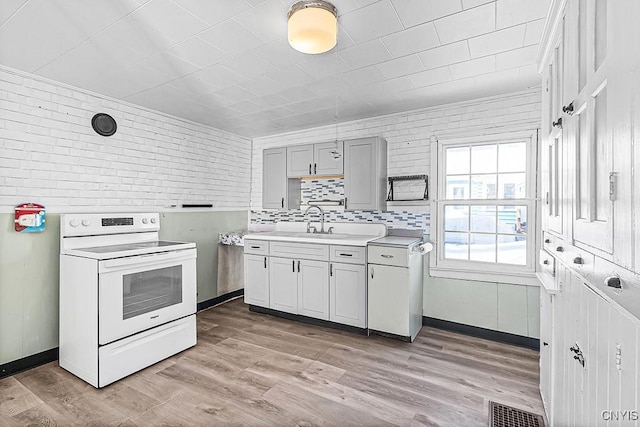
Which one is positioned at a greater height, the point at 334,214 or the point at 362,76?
the point at 362,76

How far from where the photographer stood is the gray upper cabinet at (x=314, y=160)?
3.87 meters

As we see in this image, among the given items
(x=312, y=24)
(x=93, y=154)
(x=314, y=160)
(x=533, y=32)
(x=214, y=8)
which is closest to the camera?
(x=312, y=24)

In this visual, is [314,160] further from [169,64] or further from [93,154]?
[93,154]

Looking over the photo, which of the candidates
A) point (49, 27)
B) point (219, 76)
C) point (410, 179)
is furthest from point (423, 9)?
point (49, 27)

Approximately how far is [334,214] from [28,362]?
10.9ft

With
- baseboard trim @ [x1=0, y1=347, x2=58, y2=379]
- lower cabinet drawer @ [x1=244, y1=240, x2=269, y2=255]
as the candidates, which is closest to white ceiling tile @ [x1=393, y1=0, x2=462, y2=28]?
lower cabinet drawer @ [x1=244, y1=240, x2=269, y2=255]

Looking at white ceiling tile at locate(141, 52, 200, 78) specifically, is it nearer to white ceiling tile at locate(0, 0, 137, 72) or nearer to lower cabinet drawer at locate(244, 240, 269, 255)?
white ceiling tile at locate(0, 0, 137, 72)

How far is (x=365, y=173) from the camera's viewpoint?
12.2 feet

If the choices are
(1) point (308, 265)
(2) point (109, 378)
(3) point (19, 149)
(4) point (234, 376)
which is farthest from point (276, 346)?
(3) point (19, 149)

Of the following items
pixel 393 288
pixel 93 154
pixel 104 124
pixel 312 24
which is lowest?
pixel 393 288

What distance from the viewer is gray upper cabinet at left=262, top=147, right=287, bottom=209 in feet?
Answer: 14.1

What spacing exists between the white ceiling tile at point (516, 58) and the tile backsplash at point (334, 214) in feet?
5.33

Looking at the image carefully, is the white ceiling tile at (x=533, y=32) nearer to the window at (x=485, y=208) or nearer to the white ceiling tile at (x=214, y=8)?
the window at (x=485, y=208)

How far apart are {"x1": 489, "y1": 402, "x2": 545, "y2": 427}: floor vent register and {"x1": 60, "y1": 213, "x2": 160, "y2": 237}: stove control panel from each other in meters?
3.42
